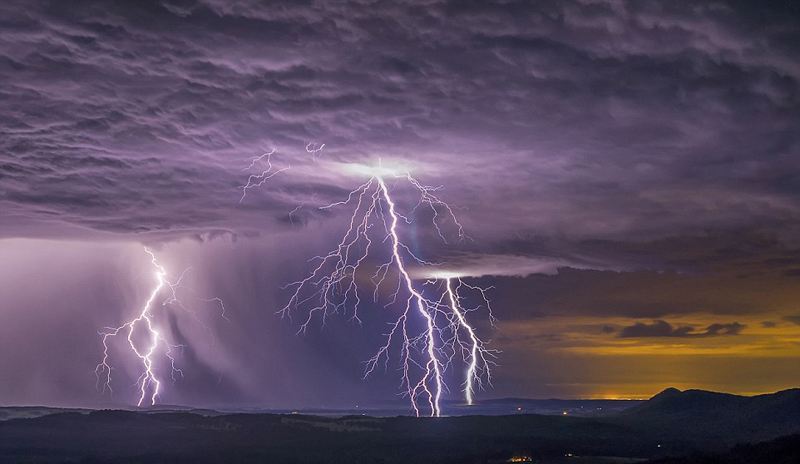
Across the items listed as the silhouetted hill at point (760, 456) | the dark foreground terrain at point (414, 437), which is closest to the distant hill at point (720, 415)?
the dark foreground terrain at point (414, 437)

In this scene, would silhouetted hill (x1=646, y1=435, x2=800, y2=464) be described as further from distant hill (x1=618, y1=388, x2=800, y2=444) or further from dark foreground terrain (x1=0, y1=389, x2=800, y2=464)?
distant hill (x1=618, y1=388, x2=800, y2=444)

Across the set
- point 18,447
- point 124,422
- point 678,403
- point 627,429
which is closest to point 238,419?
point 124,422

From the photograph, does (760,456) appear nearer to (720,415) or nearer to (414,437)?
(414,437)

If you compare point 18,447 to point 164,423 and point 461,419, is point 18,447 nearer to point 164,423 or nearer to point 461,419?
point 164,423

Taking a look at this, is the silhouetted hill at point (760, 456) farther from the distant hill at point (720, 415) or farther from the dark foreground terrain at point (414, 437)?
the distant hill at point (720, 415)

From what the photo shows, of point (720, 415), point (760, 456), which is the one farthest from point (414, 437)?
point (720, 415)

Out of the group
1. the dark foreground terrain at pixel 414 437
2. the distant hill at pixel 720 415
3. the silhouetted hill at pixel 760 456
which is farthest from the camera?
the distant hill at pixel 720 415

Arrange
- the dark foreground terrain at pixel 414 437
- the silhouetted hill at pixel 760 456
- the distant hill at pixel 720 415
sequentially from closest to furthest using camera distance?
the silhouetted hill at pixel 760 456 < the dark foreground terrain at pixel 414 437 < the distant hill at pixel 720 415
